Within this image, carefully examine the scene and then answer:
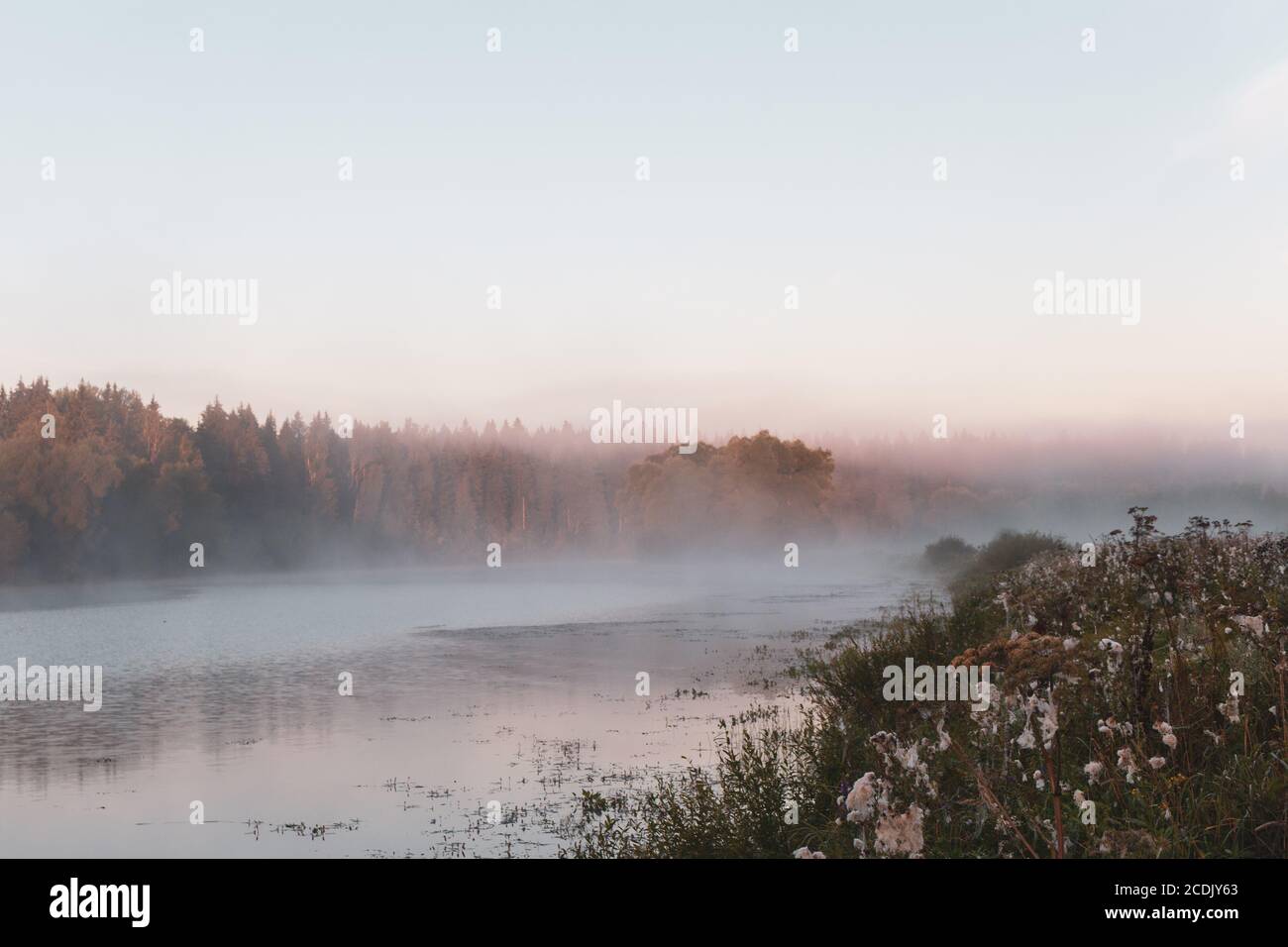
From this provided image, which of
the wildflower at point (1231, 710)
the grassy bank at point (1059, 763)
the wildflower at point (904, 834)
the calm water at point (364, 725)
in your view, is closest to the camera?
the wildflower at point (904, 834)

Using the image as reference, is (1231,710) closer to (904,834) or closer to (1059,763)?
(1059,763)

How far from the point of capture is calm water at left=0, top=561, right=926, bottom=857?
47.1ft

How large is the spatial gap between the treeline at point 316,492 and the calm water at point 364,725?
3534 cm

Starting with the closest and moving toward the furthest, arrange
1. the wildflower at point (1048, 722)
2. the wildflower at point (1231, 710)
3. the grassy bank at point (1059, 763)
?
the wildflower at point (1048, 722)
the grassy bank at point (1059, 763)
the wildflower at point (1231, 710)

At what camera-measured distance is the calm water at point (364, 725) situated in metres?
14.4

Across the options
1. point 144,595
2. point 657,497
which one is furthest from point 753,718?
point 657,497

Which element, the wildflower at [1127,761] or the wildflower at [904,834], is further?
the wildflower at [1127,761]

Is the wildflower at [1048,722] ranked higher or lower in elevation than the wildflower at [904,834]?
higher

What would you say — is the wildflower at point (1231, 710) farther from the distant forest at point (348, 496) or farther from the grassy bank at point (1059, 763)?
the distant forest at point (348, 496)

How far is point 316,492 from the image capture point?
14750cm

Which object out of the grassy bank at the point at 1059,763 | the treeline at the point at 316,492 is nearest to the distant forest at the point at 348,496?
the treeline at the point at 316,492

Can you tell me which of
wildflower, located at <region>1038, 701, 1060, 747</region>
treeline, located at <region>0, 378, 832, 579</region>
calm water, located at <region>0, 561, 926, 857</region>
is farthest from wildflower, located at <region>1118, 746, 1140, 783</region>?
treeline, located at <region>0, 378, 832, 579</region>
